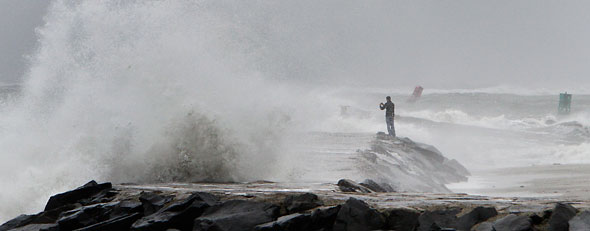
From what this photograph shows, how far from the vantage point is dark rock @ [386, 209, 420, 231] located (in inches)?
207

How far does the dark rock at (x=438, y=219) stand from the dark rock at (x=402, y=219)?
109mm

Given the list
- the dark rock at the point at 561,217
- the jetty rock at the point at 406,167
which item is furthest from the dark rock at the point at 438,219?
the jetty rock at the point at 406,167

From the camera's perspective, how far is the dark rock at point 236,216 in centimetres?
556

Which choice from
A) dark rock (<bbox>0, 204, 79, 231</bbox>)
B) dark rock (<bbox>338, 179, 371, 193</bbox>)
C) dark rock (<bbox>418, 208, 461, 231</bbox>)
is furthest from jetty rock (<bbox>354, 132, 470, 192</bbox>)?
dark rock (<bbox>0, 204, 79, 231</bbox>)

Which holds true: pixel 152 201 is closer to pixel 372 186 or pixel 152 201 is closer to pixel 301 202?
pixel 301 202

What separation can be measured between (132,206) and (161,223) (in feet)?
2.07

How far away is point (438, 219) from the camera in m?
5.08

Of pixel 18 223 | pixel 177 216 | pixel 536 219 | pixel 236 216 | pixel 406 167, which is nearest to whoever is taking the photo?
pixel 536 219

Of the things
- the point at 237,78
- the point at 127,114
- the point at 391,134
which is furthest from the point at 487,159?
the point at 127,114

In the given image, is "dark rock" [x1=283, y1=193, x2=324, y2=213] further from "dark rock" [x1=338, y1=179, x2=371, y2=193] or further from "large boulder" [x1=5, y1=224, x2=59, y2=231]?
"large boulder" [x1=5, y1=224, x2=59, y2=231]

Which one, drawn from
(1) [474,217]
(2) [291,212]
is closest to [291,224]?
(2) [291,212]

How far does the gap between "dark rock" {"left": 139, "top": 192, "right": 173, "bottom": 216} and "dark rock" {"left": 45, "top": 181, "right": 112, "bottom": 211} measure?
0.98 m

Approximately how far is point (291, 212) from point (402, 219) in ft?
3.06

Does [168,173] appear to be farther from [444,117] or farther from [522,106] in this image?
[522,106]
